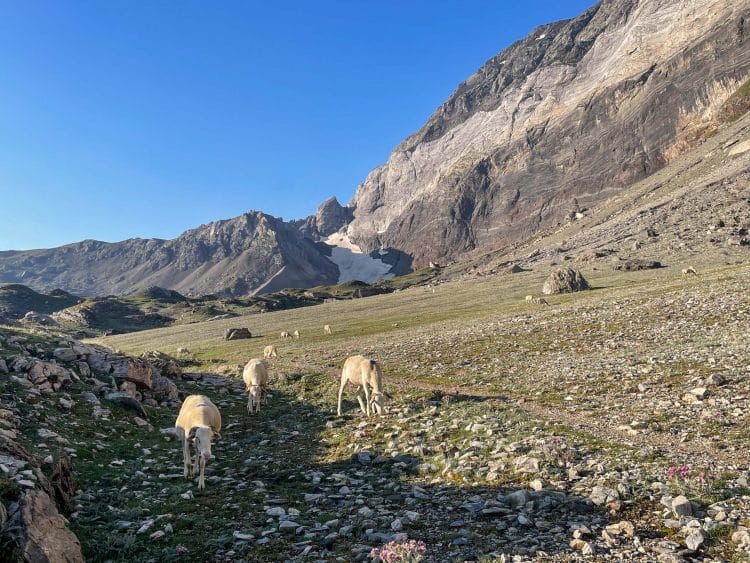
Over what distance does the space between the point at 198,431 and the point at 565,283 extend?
6622 cm

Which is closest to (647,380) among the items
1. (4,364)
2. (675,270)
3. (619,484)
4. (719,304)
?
(619,484)

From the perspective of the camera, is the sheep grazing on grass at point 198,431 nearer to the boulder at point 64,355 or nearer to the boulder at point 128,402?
the boulder at point 128,402

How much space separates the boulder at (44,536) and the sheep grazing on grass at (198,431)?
4.73 metres

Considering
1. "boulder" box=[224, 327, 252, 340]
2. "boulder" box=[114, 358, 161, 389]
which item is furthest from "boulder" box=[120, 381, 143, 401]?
"boulder" box=[224, 327, 252, 340]

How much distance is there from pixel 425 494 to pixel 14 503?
8936 mm

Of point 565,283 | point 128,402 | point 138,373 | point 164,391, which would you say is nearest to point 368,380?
point 128,402

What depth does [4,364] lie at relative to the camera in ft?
76.1

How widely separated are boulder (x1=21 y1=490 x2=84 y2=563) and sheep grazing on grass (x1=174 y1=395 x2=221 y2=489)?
4.73 metres

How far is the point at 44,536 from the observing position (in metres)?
8.49

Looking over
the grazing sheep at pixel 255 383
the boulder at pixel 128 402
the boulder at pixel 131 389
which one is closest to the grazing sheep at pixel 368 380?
the grazing sheep at pixel 255 383

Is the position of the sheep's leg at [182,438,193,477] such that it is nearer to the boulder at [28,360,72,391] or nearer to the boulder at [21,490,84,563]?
the boulder at [21,490,84,563]

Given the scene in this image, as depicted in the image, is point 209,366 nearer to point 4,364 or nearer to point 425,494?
point 4,364

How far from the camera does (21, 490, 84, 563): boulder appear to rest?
7.97 metres

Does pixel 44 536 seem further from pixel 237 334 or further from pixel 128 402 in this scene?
pixel 237 334
